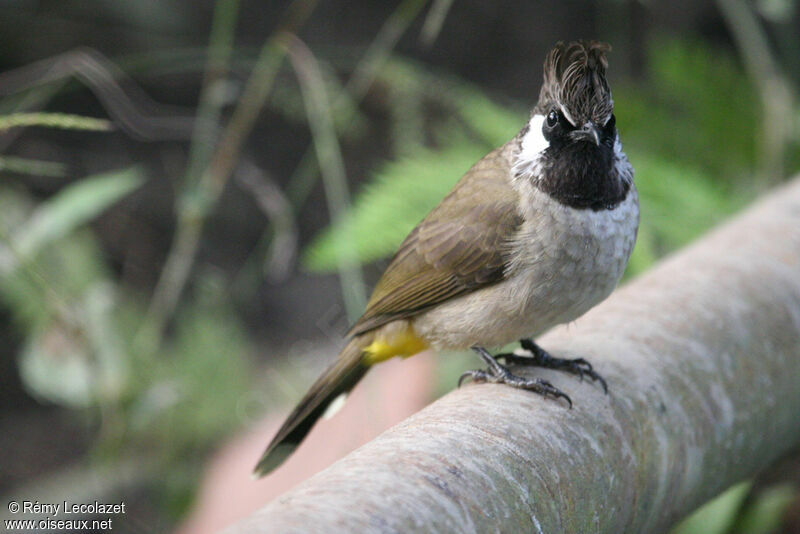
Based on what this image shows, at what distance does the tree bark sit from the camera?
1470 millimetres

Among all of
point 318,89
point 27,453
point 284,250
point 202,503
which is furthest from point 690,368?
point 27,453

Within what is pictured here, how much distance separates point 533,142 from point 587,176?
17 centimetres

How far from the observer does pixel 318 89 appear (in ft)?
9.61

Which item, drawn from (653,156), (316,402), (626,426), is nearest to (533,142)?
(626,426)

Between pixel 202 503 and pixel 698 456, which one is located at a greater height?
pixel 202 503

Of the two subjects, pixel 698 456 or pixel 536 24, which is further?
pixel 536 24

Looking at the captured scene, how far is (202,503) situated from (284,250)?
4.13 ft

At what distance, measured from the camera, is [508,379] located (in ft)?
6.98

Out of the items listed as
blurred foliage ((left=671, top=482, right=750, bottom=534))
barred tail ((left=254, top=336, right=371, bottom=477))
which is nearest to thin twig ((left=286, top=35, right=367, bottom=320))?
barred tail ((left=254, top=336, right=371, bottom=477))

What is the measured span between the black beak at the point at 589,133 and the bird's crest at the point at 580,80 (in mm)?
12

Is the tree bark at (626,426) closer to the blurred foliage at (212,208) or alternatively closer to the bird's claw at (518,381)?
the bird's claw at (518,381)

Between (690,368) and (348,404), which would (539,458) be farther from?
(348,404)

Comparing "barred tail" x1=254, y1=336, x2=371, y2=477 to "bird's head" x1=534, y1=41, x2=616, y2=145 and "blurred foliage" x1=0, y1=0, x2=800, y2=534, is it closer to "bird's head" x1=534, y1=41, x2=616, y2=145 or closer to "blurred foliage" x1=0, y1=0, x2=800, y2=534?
"blurred foliage" x1=0, y1=0, x2=800, y2=534

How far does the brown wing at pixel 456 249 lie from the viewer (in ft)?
7.70
